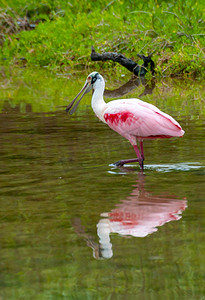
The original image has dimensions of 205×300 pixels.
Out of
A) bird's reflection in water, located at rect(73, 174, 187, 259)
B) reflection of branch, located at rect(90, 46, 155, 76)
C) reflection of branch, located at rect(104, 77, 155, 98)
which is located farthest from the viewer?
reflection of branch, located at rect(90, 46, 155, 76)

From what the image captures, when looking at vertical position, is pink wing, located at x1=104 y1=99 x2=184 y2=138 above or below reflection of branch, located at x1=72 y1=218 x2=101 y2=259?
above

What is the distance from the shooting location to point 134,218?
5711mm

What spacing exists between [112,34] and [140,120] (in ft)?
47.5

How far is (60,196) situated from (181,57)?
13070 millimetres

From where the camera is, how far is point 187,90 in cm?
1661

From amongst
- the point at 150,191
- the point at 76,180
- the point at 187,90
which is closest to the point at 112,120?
the point at 76,180

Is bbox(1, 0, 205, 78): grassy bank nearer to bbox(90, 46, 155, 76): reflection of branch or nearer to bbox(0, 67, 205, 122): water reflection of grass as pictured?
bbox(90, 46, 155, 76): reflection of branch

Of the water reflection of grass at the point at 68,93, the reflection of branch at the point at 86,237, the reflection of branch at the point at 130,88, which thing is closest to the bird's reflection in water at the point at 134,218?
the reflection of branch at the point at 86,237

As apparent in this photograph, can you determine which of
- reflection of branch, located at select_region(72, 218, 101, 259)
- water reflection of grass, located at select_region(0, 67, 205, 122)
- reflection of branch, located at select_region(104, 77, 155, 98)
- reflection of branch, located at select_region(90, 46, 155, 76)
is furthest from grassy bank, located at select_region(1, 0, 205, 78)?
reflection of branch, located at select_region(72, 218, 101, 259)

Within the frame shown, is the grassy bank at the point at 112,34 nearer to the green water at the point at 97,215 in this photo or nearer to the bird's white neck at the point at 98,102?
the green water at the point at 97,215

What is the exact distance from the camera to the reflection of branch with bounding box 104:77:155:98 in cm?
1628

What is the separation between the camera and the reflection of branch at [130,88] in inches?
641

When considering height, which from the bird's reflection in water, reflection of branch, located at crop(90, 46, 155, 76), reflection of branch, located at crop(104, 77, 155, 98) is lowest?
reflection of branch, located at crop(104, 77, 155, 98)

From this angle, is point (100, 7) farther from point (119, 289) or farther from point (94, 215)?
point (119, 289)
